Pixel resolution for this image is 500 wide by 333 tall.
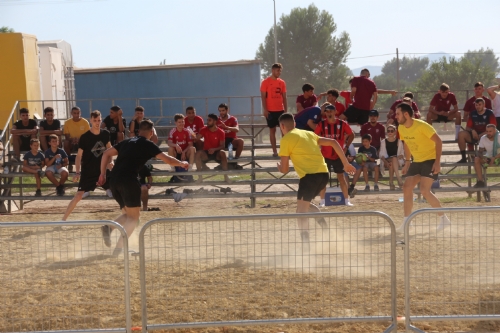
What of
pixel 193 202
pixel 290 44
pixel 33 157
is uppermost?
pixel 290 44

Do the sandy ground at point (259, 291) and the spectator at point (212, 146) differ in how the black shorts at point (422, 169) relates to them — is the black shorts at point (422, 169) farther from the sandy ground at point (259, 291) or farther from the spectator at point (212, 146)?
the spectator at point (212, 146)

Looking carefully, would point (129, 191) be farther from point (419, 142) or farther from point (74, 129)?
point (74, 129)

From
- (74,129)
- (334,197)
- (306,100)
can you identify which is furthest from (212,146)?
(74,129)

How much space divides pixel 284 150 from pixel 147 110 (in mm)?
21538

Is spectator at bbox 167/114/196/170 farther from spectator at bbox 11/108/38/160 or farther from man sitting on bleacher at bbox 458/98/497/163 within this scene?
man sitting on bleacher at bbox 458/98/497/163

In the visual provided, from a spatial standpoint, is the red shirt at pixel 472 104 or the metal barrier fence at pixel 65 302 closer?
the metal barrier fence at pixel 65 302

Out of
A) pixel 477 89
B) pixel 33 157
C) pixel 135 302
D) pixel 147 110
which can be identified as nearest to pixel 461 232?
pixel 135 302

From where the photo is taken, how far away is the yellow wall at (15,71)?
65.3 feet

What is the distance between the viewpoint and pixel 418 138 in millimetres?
9266

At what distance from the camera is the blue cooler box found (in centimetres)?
1291

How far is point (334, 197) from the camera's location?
13.0 meters

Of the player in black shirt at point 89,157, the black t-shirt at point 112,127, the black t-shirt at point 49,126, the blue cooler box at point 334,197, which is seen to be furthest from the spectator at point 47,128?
the blue cooler box at point 334,197

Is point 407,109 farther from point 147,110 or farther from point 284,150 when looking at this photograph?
point 147,110

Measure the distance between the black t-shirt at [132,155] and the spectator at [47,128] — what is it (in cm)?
713
